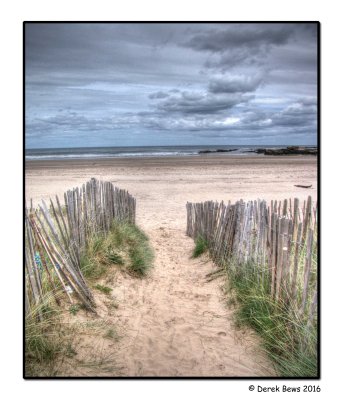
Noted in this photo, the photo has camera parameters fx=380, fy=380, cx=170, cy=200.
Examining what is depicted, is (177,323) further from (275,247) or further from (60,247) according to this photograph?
(60,247)

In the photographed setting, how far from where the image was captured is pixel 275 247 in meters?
3.80

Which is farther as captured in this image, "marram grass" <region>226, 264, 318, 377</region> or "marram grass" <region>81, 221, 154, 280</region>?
"marram grass" <region>81, 221, 154, 280</region>

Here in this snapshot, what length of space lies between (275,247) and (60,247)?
215 cm

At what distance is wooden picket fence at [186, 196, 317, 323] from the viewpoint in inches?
133

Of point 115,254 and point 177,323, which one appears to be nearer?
point 177,323

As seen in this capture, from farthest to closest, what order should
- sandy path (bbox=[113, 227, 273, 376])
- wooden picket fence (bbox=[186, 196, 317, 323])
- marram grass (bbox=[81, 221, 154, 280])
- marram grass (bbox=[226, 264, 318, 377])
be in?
1. marram grass (bbox=[81, 221, 154, 280])
2. wooden picket fence (bbox=[186, 196, 317, 323])
3. sandy path (bbox=[113, 227, 273, 376])
4. marram grass (bbox=[226, 264, 318, 377])

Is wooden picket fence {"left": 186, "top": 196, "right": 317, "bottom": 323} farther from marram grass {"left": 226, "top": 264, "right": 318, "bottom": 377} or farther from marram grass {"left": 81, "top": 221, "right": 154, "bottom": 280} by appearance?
marram grass {"left": 81, "top": 221, "right": 154, "bottom": 280}

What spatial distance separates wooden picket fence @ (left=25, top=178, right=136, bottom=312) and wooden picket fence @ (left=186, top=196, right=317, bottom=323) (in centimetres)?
186

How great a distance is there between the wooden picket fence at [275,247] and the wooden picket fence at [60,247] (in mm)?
1859

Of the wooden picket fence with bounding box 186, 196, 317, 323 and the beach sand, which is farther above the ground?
the wooden picket fence with bounding box 186, 196, 317, 323

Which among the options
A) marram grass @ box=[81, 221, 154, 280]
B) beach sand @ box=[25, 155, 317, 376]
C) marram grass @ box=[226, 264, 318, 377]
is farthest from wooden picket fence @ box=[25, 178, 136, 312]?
marram grass @ box=[226, 264, 318, 377]

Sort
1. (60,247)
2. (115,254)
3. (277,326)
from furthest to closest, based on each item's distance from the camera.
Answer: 1. (115,254)
2. (60,247)
3. (277,326)

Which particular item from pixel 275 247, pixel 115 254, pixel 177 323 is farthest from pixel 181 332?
pixel 115 254

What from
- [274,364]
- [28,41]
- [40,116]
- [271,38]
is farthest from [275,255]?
[28,41]
